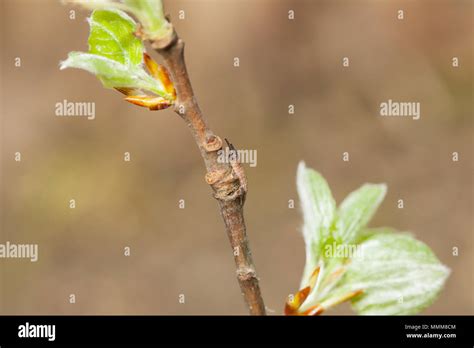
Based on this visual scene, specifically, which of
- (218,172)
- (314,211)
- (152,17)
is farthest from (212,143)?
(314,211)

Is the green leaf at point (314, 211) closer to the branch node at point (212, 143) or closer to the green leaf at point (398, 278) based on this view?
the green leaf at point (398, 278)

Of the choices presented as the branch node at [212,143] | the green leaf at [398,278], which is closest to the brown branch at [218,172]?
the branch node at [212,143]

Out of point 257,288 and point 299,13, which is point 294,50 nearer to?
point 299,13

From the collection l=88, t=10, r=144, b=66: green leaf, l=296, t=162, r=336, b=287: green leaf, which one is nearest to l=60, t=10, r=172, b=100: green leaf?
l=88, t=10, r=144, b=66: green leaf

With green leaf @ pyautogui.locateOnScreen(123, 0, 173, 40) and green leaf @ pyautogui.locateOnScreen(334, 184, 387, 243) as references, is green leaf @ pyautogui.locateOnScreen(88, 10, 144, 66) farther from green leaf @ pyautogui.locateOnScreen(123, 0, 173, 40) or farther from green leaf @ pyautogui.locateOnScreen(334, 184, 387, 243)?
green leaf @ pyautogui.locateOnScreen(334, 184, 387, 243)

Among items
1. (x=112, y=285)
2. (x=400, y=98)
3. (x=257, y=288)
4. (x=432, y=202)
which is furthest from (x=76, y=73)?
(x=257, y=288)

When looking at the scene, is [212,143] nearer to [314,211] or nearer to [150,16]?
[150,16]
